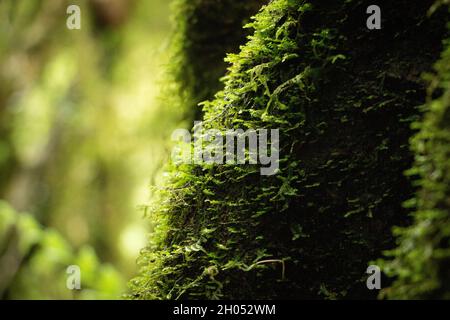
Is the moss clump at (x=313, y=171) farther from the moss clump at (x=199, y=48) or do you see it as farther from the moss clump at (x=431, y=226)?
the moss clump at (x=199, y=48)

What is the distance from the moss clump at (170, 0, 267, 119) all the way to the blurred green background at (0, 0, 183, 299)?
106 inches

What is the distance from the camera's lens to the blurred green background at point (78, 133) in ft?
18.0

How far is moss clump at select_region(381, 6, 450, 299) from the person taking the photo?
1.12 metres

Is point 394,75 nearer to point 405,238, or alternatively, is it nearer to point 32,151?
point 405,238

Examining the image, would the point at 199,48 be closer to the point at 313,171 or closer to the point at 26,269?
the point at 313,171

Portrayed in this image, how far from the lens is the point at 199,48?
263cm

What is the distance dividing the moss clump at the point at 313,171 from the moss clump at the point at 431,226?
33 cm

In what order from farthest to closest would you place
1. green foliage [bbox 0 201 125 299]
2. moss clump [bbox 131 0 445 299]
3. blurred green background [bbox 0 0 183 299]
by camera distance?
blurred green background [bbox 0 0 183 299] → green foliage [bbox 0 201 125 299] → moss clump [bbox 131 0 445 299]

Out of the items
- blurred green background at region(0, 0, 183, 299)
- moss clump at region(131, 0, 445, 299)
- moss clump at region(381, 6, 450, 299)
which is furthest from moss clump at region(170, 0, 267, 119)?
blurred green background at region(0, 0, 183, 299)

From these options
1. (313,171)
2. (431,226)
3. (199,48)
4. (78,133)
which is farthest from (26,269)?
(431,226)

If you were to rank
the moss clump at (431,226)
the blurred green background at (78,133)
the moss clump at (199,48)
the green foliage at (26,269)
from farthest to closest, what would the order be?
the blurred green background at (78,133)
the green foliage at (26,269)
the moss clump at (199,48)
the moss clump at (431,226)

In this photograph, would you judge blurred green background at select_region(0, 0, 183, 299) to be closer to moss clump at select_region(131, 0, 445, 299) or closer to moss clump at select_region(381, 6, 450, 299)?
moss clump at select_region(131, 0, 445, 299)

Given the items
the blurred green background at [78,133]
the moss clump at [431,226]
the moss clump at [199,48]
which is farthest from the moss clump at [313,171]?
the blurred green background at [78,133]
